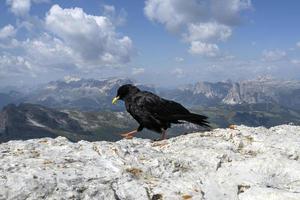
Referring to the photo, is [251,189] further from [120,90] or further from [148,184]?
[120,90]

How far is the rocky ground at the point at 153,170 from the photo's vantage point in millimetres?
7133

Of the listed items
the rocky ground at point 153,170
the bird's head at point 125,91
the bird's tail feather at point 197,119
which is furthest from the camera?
the bird's head at point 125,91

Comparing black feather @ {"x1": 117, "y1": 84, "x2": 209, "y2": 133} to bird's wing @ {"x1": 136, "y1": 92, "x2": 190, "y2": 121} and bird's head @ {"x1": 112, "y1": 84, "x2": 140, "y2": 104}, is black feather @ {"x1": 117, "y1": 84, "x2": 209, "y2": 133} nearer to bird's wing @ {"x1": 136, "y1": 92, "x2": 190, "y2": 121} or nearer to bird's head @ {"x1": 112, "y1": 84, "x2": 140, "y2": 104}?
bird's wing @ {"x1": 136, "y1": 92, "x2": 190, "y2": 121}

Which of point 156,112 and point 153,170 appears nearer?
point 153,170

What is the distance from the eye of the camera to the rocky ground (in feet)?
23.4

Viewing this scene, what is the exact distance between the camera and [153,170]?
28.0 feet

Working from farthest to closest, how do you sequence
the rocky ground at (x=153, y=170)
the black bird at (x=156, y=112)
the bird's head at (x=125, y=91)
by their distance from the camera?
1. the bird's head at (x=125, y=91)
2. the black bird at (x=156, y=112)
3. the rocky ground at (x=153, y=170)

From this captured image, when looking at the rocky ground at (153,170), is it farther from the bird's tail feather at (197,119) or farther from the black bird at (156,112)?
the black bird at (156,112)

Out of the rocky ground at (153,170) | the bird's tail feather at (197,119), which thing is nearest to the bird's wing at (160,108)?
the bird's tail feather at (197,119)

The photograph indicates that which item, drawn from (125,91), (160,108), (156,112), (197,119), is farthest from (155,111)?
(125,91)

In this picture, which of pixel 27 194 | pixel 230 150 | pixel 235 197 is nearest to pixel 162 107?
pixel 230 150

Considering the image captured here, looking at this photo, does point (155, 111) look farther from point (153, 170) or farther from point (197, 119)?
point (153, 170)

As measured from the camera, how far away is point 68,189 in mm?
6992

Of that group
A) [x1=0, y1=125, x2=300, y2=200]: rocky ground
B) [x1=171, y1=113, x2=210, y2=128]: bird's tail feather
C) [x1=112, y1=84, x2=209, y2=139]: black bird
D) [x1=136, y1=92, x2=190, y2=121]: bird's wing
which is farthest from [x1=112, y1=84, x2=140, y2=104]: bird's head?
[x1=0, y1=125, x2=300, y2=200]: rocky ground
